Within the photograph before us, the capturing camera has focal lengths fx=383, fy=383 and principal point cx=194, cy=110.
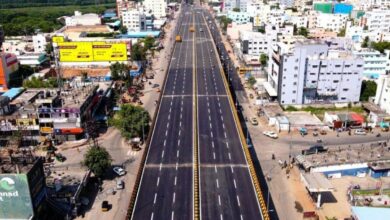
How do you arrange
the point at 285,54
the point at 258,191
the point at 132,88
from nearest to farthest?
the point at 258,191 → the point at 285,54 → the point at 132,88

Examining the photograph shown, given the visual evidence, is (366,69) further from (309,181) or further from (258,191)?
(258,191)

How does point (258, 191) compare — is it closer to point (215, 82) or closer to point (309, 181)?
point (309, 181)

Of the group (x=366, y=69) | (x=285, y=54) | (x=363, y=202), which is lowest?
(x=363, y=202)

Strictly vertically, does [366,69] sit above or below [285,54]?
below

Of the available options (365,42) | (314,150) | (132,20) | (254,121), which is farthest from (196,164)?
(132,20)

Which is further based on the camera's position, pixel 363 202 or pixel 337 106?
pixel 337 106

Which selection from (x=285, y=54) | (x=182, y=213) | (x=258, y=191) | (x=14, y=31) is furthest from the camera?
(x=14, y=31)

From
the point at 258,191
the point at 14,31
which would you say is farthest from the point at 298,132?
the point at 14,31
